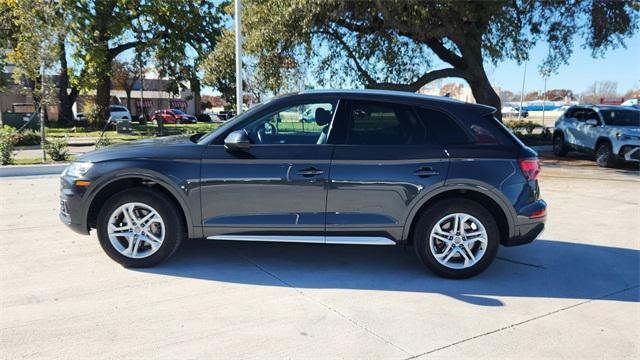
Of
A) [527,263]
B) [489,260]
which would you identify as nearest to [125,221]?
[489,260]

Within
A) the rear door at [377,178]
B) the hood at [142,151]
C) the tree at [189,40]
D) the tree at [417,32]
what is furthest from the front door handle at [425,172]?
the tree at [189,40]

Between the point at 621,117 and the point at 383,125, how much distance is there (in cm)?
1242

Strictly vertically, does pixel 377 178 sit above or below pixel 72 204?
above

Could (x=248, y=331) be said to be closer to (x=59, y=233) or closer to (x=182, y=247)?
(x=182, y=247)

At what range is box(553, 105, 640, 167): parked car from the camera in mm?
13203

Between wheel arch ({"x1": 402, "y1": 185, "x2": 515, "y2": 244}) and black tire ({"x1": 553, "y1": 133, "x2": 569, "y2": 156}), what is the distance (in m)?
13.3

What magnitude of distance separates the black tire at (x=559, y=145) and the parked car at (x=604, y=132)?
0.55ft

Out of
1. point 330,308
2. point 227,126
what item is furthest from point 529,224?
point 227,126

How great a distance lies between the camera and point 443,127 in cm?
461

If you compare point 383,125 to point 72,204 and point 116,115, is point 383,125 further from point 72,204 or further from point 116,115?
point 116,115

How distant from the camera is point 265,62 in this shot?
53.3 ft

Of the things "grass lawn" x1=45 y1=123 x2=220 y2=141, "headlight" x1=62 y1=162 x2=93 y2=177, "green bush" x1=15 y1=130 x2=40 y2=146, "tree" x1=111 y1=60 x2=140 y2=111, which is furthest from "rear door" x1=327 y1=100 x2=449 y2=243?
"tree" x1=111 y1=60 x2=140 y2=111

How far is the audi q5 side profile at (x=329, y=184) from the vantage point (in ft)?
14.6

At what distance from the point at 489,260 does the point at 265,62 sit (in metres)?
13.0
